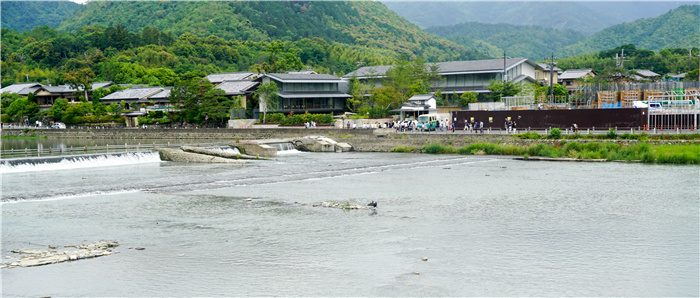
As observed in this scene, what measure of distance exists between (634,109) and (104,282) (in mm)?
34918

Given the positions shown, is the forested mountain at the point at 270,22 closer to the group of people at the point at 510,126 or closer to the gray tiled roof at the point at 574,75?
the gray tiled roof at the point at 574,75

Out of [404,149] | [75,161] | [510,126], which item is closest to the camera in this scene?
[75,161]

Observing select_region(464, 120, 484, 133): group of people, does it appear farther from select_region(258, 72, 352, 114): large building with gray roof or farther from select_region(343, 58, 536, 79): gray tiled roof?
select_region(258, 72, 352, 114): large building with gray roof

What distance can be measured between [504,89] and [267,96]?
22540 millimetres

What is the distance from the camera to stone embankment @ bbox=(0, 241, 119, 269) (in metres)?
12.8

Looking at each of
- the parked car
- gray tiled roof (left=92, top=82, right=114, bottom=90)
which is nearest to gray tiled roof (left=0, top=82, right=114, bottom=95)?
gray tiled roof (left=92, top=82, right=114, bottom=90)

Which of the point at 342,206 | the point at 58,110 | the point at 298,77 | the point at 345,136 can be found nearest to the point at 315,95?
the point at 298,77

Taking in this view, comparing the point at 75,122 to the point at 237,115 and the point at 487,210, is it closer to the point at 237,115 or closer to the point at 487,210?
the point at 237,115

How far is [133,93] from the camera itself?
68938mm

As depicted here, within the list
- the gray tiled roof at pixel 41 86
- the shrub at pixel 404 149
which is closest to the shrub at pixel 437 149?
the shrub at pixel 404 149

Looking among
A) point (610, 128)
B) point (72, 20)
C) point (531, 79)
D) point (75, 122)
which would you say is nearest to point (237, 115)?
point (75, 122)

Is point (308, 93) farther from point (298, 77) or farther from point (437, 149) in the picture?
point (437, 149)

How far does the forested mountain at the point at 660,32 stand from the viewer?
14388 cm

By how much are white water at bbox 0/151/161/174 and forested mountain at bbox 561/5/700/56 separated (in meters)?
127
